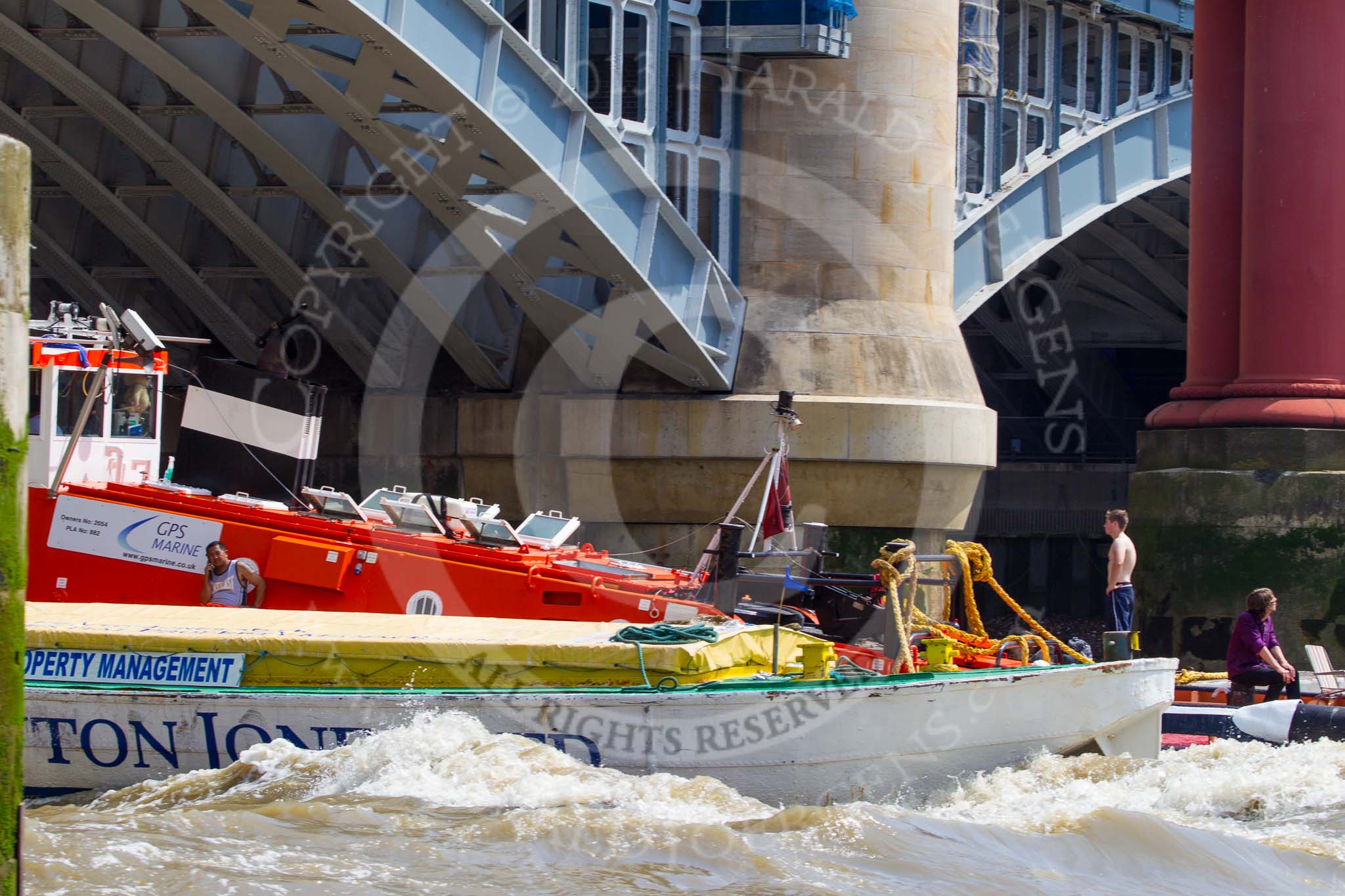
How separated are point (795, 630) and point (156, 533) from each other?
5452mm

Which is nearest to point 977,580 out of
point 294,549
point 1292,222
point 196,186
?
point 294,549

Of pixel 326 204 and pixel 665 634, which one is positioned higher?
pixel 326 204

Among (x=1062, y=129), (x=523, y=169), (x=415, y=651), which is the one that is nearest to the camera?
(x=415, y=651)

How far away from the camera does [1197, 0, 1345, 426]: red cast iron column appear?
70.5ft

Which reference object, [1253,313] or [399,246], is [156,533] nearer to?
[399,246]

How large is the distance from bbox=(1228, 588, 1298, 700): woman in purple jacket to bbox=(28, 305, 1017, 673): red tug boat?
311cm

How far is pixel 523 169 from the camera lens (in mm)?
16984

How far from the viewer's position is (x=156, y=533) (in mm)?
14211

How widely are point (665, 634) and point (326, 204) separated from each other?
9.43 m

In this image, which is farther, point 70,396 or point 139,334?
point 139,334

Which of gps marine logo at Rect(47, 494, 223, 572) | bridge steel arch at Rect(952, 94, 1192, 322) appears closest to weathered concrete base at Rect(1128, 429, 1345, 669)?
bridge steel arch at Rect(952, 94, 1192, 322)

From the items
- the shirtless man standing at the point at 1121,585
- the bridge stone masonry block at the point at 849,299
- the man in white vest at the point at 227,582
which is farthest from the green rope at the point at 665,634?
the bridge stone masonry block at the point at 849,299

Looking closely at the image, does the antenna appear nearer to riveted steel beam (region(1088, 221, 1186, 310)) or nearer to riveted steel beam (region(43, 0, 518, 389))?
riveted steel beam (region(43, 0, 518, 389))

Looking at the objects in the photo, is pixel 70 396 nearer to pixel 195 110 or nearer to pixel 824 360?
pixel 195 110
